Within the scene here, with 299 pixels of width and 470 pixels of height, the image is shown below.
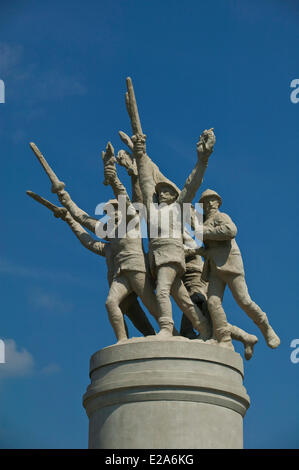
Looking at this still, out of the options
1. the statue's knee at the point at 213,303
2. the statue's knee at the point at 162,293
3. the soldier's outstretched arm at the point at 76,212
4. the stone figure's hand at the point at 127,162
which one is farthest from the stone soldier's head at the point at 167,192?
the statue's knee at the point at 213,303

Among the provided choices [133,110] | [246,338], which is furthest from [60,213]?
[246,338]

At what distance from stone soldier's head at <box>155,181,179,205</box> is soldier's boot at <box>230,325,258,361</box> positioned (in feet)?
6.92

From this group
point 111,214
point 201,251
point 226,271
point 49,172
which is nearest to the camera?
point 226,271

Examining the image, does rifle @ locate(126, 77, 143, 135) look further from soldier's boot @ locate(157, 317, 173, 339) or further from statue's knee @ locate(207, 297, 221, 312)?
soldier's boot @ locate(157, 317, 173, 339)

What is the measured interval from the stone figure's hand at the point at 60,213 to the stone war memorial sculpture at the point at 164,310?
0.02m

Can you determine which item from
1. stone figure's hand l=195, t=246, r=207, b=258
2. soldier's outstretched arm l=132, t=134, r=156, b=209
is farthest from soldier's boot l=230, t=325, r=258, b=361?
soldier's outstretched arm l=132, t=134, r=156, b=209

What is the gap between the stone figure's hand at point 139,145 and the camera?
39.7 ft

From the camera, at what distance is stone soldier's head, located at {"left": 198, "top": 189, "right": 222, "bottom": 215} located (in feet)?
39.8

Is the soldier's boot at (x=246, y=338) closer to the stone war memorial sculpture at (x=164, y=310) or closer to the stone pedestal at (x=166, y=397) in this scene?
the stone war memorial sculpture at (x=164, y=310)

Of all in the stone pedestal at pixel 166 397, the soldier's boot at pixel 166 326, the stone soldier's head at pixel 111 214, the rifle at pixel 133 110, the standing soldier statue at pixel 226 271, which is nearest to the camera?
the stone pedestal at pixel 166 397

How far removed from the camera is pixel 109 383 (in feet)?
35.8

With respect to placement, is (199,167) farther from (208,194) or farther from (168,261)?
(168,261)

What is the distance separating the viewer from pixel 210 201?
1212cm

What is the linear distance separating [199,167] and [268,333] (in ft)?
8.63
